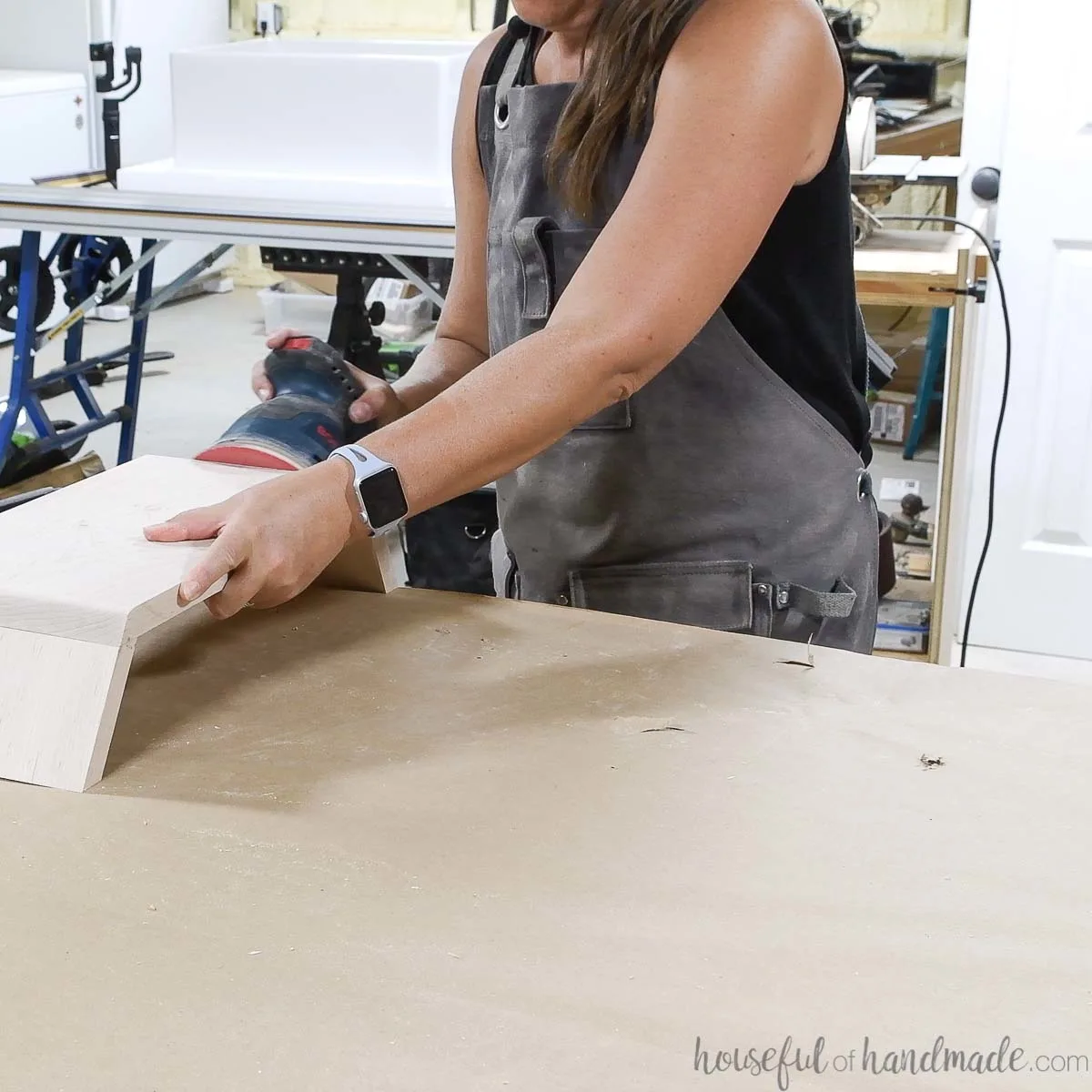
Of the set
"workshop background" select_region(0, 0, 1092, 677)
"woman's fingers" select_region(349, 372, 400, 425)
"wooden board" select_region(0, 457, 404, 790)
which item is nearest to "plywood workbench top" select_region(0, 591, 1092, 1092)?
"wooden board" select_region(0, 457, 404, 790)

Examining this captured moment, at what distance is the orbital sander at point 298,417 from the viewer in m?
1.22

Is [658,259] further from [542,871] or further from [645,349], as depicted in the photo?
[542,871]

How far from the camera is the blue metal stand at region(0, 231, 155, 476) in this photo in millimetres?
3396

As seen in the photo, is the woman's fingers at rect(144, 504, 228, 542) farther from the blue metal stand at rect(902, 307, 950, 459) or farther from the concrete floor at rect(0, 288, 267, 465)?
the blue metal stand at rect(902, 307, 950, 459)

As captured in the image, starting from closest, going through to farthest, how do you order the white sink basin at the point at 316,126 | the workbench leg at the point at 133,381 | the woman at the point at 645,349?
the woman at the point at 645,349, the white sink basin at the point at 316,126, the workbench leg at the point at 133,381

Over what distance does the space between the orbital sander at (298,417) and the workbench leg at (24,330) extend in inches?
92.5

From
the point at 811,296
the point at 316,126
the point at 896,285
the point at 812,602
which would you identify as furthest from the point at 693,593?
the point at 316,126

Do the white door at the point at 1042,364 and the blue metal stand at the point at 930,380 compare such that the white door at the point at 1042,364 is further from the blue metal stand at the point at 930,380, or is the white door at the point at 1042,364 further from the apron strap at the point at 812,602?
the apron strap at the point at 812,602

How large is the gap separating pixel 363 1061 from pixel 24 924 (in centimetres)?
24

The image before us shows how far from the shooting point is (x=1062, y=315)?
2.79 metres

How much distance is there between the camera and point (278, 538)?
939 millimetres

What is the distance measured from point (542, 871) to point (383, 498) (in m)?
0.32

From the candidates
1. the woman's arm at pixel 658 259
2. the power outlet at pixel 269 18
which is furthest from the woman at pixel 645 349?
the power outlet at pixel 269 18

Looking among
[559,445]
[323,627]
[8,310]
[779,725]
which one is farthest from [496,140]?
[8,310]
